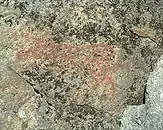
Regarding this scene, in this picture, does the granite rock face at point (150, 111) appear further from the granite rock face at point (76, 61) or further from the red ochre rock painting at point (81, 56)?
the red ochre rock painting at point (81, 56)

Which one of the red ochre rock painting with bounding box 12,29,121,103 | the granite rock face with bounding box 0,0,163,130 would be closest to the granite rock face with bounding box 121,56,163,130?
the granite rock face with bounding box 0,0,163,130

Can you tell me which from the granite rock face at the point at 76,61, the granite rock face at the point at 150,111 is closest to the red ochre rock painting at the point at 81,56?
the granite rock face at the point at 76,61

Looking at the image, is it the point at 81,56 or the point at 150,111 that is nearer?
the point at 150,111

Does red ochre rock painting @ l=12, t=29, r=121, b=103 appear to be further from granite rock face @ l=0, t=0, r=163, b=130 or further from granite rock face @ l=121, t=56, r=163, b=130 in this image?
granite rock face @ l=121, t=56, r=163, b=130

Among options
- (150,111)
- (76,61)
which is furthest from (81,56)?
(150,111)

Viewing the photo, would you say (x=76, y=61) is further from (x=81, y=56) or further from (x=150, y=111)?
(x=150, y=111)

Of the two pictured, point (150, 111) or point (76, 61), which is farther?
point (76, 61)

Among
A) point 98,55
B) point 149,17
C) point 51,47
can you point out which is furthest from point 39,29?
point 149,17
